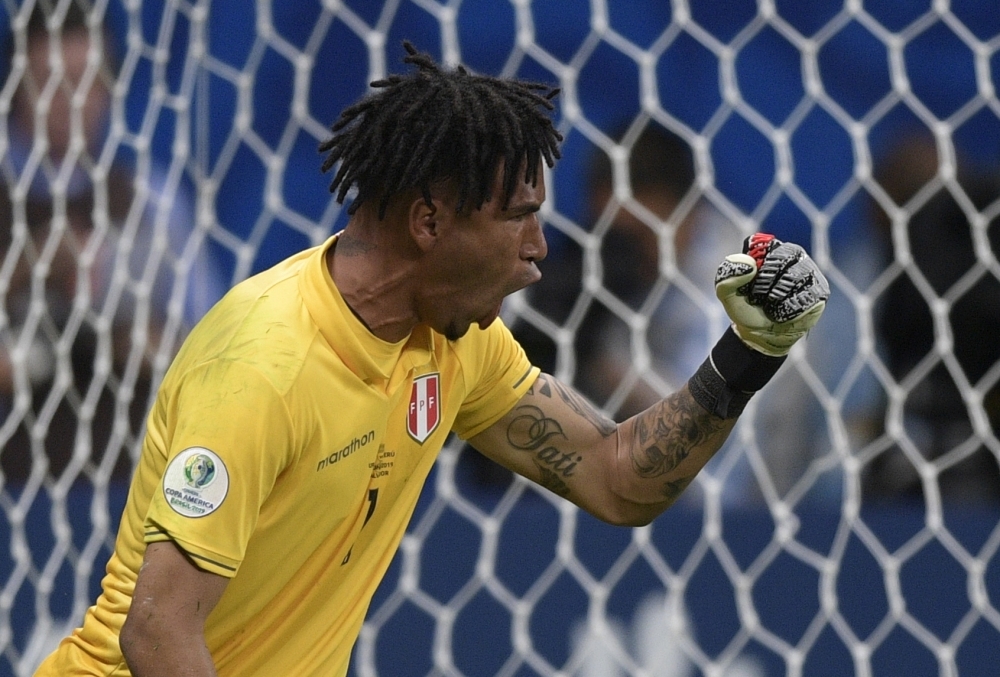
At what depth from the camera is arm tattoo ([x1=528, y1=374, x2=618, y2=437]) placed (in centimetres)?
195

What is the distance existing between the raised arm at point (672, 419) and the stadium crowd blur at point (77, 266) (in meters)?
1.03

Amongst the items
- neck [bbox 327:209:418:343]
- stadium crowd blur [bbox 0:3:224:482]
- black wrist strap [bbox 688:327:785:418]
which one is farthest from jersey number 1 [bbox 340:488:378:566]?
stadium crowd blur [bbox 0:3:224:482]

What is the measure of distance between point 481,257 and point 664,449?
0.41m

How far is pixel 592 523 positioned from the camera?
263cm

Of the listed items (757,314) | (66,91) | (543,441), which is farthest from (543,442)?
(66,91)

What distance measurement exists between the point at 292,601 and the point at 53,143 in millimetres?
1596

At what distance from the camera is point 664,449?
187 cm

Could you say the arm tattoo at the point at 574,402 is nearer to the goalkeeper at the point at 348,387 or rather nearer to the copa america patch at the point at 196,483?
the goalkeeper at the point at 348,387

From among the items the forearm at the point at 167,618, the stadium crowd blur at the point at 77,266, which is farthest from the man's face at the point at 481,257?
the stadium crowd blur at the point at 77,266

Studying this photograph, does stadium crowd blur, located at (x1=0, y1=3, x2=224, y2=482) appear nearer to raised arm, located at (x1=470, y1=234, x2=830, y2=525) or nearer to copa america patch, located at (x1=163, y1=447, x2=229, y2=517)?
raised arm, located at (x1=470, y1=234, x2=830, y2=525)

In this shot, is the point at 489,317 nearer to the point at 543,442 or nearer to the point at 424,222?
the point at 424,222

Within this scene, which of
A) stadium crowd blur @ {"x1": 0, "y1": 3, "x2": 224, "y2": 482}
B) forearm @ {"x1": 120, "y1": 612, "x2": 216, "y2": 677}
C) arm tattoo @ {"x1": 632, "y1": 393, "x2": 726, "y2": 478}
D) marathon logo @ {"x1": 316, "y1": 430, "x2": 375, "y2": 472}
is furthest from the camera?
stadium crowd blur @ {"x1": 0, "y1": 3, "x2": 224, "y2": 482}

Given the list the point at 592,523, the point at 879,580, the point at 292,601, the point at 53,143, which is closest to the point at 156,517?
the point at 292,601

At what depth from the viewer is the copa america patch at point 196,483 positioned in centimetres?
143
